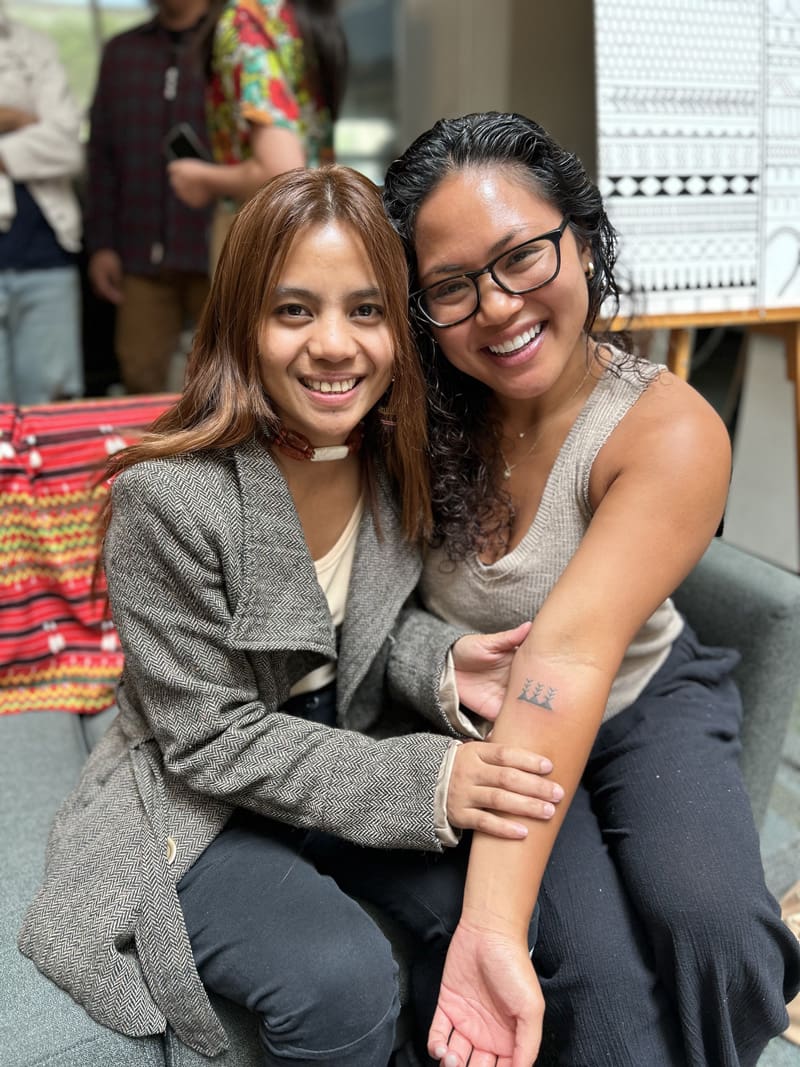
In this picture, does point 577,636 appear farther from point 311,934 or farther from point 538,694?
point 311,934

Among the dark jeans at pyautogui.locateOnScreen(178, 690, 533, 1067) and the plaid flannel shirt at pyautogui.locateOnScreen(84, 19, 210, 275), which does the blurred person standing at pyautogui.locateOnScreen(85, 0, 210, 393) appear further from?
the dark jeans at pyautogui.locateOnScreen(178, 690, 533, 1067)

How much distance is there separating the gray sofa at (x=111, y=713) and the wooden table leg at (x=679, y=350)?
18.4 inches

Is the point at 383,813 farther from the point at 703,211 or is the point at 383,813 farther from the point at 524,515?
the point at 703,211

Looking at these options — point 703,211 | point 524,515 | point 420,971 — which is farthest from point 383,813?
point 703,211

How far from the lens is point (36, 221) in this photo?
282cm

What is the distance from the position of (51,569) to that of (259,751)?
0.72 m

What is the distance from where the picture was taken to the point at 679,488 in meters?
1.09

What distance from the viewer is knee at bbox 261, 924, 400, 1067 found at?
0.97 m

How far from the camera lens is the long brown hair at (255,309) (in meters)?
1.03

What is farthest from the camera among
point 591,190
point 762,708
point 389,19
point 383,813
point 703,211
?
point 389,19

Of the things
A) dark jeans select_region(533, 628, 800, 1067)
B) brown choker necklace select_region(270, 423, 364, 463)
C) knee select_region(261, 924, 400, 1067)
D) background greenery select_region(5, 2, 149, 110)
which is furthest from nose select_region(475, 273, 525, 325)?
background greenery select_region(5, 2, 149, 110)

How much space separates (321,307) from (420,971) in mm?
800

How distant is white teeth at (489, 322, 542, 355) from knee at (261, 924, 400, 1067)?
70 cm

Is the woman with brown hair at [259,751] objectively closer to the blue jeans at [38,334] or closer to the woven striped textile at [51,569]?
the woven striped textile at [51,569]
